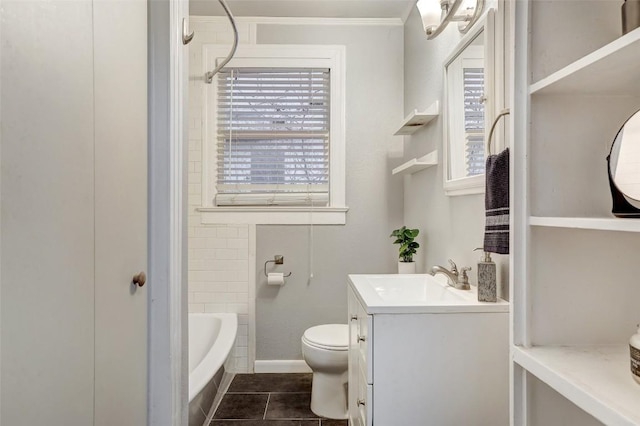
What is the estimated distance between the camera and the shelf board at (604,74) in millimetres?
613

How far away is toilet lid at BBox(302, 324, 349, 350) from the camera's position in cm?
204

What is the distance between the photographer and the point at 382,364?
126 cm

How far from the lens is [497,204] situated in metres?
1.23

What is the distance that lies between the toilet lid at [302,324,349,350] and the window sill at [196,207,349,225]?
80cm

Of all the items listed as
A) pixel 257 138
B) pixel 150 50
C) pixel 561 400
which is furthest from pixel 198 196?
pixel 561 400

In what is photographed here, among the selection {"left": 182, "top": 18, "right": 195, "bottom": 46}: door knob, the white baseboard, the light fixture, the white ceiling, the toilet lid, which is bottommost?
the white baseboard

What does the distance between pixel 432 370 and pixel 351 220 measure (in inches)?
62.8

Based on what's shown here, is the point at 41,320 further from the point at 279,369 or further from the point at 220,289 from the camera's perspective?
the point at 279,369

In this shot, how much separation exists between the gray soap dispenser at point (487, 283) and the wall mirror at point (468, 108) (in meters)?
0.35

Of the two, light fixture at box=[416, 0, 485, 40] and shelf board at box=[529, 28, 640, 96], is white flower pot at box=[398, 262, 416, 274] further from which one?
shelf board at box=[529, 28, 640, 96]

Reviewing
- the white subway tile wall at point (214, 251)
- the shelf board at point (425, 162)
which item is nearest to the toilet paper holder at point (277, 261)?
the white subway tile wall at point (214, 251)

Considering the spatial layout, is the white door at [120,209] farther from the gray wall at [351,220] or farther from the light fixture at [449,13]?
the gray wall at [351,220]

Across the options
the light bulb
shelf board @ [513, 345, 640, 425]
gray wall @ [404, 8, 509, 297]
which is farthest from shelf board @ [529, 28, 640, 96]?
the light bulb

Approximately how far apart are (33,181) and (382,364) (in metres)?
1.11
